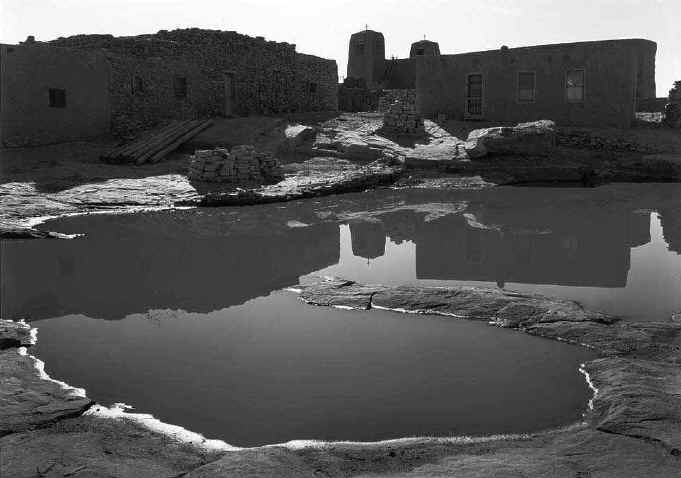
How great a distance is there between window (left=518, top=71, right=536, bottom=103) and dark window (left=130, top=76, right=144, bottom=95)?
13448 millimetres

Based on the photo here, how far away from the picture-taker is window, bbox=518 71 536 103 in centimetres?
2252

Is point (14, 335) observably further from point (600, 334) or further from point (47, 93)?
point (47, 93)

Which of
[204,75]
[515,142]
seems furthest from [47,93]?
[515,142]

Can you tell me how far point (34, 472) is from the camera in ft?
10.9

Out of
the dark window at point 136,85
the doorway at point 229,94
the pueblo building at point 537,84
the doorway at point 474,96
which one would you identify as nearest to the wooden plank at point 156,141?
the dark window at point 136,85

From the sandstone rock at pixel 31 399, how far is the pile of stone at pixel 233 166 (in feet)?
37.6

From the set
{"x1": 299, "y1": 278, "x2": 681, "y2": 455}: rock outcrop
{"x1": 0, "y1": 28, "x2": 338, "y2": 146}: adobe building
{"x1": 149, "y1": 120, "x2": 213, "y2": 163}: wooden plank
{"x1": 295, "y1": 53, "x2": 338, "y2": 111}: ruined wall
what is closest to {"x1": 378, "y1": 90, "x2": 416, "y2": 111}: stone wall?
{"x1": 295, "y1": 53, "x2": 338, "y2": 111}: ruined wall

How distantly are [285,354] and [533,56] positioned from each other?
19.9 meters

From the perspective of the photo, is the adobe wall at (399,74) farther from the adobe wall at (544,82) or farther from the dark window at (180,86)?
the dark window at (180,86)

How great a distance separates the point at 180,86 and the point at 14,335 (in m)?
19.2

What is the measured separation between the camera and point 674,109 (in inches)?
888

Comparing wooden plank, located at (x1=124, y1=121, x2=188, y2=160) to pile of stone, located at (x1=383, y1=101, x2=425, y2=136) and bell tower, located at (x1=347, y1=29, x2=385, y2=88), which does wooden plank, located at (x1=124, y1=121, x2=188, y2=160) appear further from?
bell tower, located at (x1=347, y1=29, x2=385, y2=88)

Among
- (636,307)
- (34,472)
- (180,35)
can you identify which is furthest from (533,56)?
(34,472)

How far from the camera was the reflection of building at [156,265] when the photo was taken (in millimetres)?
7105
